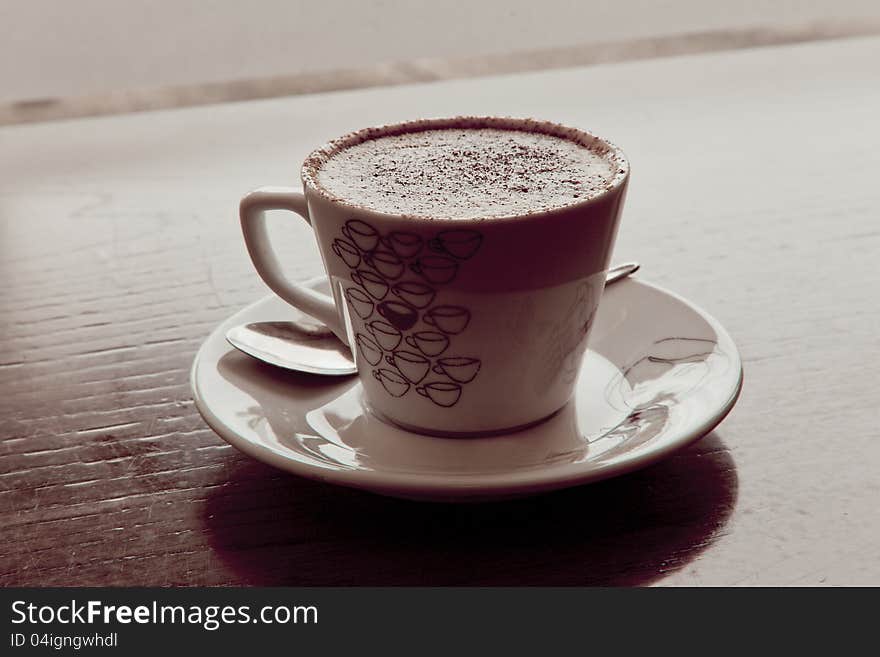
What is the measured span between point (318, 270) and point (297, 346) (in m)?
0.18

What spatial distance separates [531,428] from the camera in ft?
2.02

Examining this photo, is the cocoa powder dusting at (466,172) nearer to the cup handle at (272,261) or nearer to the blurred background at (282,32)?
the cup handle at (272,261)

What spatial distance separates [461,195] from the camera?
0.58 m

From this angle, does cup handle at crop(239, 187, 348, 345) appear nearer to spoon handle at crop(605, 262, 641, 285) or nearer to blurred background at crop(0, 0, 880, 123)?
spoon handle at crop(605, 262, 641, 285)

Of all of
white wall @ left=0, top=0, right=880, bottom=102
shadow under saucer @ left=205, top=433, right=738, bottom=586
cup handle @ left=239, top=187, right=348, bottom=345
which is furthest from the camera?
white wall @ left=0, top=0, right=880, bottom=102

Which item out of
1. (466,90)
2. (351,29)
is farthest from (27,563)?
(351,29)

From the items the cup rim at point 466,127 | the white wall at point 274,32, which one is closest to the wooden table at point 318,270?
the cup rim at point 466,127

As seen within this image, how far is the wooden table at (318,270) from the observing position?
20.1 inches

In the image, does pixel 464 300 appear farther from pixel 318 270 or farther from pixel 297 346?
pixel 318 270

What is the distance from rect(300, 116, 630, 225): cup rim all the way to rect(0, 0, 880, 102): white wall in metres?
0.87

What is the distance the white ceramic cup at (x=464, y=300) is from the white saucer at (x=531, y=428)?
22 mm

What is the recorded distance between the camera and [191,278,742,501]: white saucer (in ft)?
1.65

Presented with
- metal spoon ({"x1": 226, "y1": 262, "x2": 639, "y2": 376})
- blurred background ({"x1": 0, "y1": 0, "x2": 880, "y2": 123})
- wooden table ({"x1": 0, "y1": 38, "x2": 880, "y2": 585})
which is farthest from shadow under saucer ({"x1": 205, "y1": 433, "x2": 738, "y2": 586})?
blurred background ({"x1": 0, "y1": 0, "x2": 880, "y2": 123})

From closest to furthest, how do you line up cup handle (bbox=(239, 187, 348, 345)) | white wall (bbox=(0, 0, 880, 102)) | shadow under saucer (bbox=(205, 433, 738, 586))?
shadow under saucer (bbox=(205, 433, 738, 586)), cup handle (bbox=(239, 187, 348, 345)), white wall (bbox=(0, 0, 880, 102))
